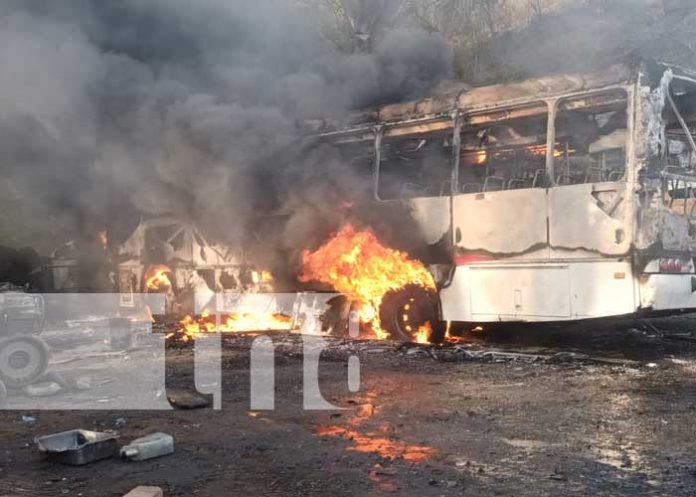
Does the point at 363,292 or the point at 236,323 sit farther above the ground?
the point at 363,292

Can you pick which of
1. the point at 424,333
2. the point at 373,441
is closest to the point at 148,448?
the point at 373,441

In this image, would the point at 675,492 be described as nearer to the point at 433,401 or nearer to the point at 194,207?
the point at 433,401

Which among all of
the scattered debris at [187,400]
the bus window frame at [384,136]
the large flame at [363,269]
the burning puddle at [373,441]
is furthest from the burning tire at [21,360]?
the bus window frame at [384,136]

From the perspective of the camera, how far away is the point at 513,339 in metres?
8.94

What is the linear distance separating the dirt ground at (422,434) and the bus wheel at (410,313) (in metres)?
1.00

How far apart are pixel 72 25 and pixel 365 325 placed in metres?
5.94

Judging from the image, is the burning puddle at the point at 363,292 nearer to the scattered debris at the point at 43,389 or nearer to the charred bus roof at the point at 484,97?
the charred bus roof at the point at 484,97

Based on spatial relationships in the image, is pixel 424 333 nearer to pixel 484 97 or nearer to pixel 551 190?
pixel 551 190

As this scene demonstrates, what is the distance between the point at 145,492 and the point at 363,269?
566 centimetres

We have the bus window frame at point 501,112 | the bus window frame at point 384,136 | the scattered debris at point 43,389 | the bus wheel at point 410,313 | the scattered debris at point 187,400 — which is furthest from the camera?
the bus wheel at point 410,313

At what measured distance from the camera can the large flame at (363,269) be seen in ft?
27.7

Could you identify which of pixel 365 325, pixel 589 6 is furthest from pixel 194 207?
pixel 589 6

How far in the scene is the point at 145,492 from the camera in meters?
3.27

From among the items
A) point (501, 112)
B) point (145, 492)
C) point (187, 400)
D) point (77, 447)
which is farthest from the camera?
point (501, 112)
